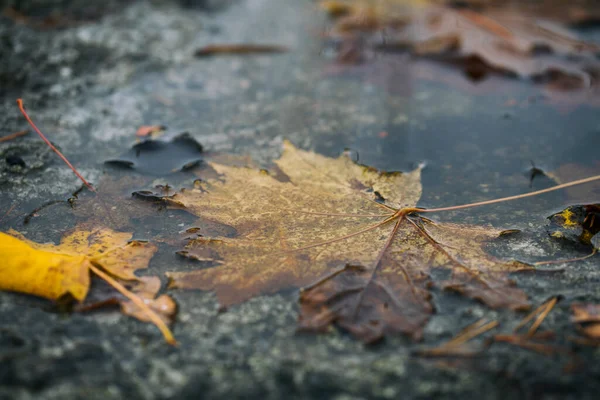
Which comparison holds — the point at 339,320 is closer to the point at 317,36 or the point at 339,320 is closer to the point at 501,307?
the point at 501,307

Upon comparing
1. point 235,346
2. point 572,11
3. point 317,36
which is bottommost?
point 235,346

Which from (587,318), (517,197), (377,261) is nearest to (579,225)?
(517,197)

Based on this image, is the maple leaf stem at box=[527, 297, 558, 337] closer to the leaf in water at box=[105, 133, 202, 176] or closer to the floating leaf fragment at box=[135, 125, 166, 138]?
the leaf in water at box=[105, 133, 202, 176]

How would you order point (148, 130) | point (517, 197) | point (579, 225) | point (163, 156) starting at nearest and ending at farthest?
point (579, 225) → point (517, 197) → point (163, 156) → point (148, 130)

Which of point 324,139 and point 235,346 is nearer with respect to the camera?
point 235,346

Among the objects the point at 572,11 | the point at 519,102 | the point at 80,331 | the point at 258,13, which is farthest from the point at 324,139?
the point at 572,11

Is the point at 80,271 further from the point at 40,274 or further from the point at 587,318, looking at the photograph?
the point at 587,318

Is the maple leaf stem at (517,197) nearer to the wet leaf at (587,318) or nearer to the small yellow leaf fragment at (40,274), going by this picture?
the wet leaf at (587,318)
